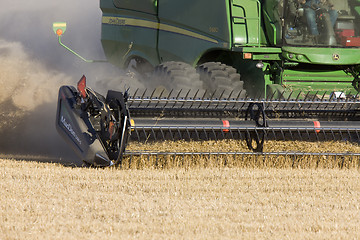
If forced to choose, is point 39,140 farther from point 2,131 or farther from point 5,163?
point 5,163

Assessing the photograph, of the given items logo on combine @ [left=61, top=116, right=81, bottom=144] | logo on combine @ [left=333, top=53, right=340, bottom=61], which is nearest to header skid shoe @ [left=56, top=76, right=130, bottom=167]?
logo on combine @ [left=61, top=116, right=81, bottom=144]

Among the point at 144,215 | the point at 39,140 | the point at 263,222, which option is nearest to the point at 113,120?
the point at 144,215

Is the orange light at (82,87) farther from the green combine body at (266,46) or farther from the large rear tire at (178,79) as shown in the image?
the green combine body at (266,46)

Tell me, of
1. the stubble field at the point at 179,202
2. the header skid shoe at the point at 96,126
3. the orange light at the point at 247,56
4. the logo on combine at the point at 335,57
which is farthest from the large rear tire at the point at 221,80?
the header skid shoe at the point at 96,126

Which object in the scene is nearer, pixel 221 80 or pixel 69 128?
pixel 69 128

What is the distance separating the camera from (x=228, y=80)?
7270 millimetres

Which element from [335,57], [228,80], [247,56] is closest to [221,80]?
[228,80]

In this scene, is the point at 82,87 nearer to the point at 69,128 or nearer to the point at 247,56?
the point at 69,128

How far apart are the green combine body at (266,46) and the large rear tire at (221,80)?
0.01m

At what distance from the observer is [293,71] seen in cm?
758

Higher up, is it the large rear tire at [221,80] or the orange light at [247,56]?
the orange light at [247,56]

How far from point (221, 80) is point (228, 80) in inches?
3.2

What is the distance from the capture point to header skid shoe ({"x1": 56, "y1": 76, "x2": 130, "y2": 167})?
5.89 m

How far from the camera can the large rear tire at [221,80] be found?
7199 millimetres
